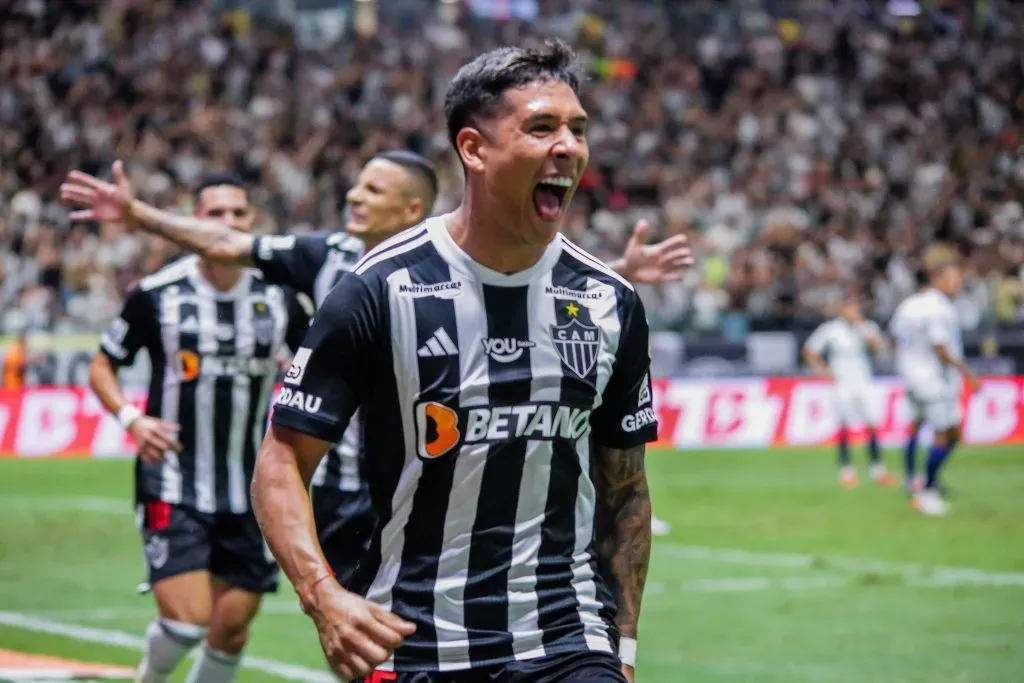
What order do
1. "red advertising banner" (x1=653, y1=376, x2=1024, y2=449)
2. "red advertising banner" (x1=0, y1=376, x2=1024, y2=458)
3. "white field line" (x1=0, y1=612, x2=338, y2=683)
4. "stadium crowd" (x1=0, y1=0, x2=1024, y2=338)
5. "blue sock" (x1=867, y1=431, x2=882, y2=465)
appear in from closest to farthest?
1. "white field line" (x1=0, y1=612, x2=338, y2=683)
2. "blue sock" (x1=867, y1=431, x2=882, y2=465)
3. "red advertising banner" (x1=0, y1=376, x2=1024, y2=458)
4. "red advertising banner" (x1=653, y1=376, x2=1024, y2=449)
5. "stadium crowd" (x1=0, y1=0, x2=1024, y2=338)

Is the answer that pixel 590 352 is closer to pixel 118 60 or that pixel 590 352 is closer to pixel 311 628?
pixel 311 628

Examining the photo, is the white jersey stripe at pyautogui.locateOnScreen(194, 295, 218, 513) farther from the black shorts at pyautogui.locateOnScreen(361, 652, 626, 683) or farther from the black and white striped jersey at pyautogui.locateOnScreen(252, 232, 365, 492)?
the black shorts at pyautogui.locateOnScreen(361, 652, 626, 683)

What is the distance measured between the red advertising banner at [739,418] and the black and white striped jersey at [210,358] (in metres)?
14.4

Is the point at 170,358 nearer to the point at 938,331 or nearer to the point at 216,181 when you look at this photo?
the point at 216,181

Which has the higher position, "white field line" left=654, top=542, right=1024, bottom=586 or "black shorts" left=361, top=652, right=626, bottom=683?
"black shorts" left=361, top=652, right=626, bottom=683

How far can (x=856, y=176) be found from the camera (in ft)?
109

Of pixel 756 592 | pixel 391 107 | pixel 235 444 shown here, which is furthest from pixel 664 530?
pixel 391 107

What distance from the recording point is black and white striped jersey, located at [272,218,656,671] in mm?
4145

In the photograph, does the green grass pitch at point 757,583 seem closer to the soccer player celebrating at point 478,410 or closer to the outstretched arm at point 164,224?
the outstretched arm at point 164,224

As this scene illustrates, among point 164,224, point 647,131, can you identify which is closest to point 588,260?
point 164,224

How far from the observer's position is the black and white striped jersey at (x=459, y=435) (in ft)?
13.6

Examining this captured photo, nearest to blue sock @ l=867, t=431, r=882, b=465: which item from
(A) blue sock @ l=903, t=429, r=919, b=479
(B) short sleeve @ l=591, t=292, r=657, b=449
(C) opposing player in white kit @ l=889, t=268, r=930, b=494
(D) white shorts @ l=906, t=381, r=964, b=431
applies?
(C) opposing player in white kit @ l=889, t=268, r=930, b=494

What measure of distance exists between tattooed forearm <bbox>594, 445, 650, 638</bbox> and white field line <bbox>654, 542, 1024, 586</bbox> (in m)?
8.99

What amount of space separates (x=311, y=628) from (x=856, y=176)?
952 inches
